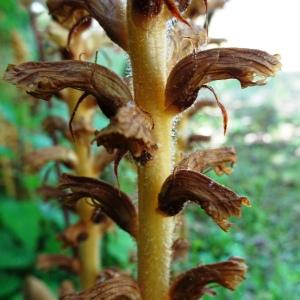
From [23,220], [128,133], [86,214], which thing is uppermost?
[23,220]

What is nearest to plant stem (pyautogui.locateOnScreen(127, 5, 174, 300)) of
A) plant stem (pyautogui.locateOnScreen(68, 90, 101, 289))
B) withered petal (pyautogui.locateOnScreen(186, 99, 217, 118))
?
plant stem (pyautogui.locateOnScreen(68, 90, 101, 289))

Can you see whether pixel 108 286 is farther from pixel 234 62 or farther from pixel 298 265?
pixel 298 265

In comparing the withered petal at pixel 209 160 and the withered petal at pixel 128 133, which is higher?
the withered petal at pixel 209 160

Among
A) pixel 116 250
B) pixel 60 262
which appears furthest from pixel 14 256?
pixel 60 262

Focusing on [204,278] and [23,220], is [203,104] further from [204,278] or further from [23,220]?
[23,220]

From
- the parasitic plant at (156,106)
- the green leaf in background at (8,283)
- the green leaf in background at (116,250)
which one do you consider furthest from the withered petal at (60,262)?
the parasitic plant at (156,106)

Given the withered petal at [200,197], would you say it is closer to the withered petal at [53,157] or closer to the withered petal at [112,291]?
the withered petal at [112,291]

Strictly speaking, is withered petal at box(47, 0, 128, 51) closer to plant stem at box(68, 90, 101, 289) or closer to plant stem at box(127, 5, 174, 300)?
plant stem at box(127, 5, 174, 300)
